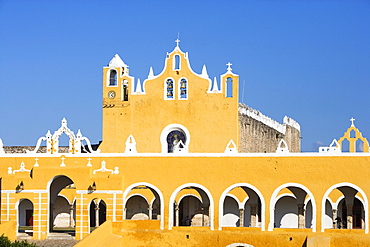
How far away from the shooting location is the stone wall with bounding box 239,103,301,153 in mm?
41356

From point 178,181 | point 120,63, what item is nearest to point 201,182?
point 178,181

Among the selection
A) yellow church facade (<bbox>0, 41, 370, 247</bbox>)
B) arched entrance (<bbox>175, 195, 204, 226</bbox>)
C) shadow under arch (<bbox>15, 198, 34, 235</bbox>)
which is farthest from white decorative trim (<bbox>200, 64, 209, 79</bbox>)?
shadow under arch (<bbox>15, 198, 34, 235</bbox>)

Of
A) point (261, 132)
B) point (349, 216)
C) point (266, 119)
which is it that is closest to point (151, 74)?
point (261, 132)

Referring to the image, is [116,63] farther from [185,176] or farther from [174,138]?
[185,176]

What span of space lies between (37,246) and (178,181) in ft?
21.2

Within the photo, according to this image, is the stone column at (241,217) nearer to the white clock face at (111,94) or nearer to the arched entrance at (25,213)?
the white clock face at (111,94)

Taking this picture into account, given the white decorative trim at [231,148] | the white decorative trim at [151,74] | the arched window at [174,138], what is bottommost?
the white decorative trim at [231,148]

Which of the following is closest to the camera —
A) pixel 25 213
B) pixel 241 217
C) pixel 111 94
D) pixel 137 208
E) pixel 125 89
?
pixel 241 217

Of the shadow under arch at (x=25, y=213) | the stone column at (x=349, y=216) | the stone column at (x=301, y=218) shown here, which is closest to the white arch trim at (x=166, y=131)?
the stone column at (x=301, y=218)

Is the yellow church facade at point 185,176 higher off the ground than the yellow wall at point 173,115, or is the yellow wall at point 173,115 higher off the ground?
the yellow wall at point 173,115

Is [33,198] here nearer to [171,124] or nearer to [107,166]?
[107,166]

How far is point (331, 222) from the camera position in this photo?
134ft

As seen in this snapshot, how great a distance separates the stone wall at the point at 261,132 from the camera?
41356mm

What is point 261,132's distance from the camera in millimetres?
45875
